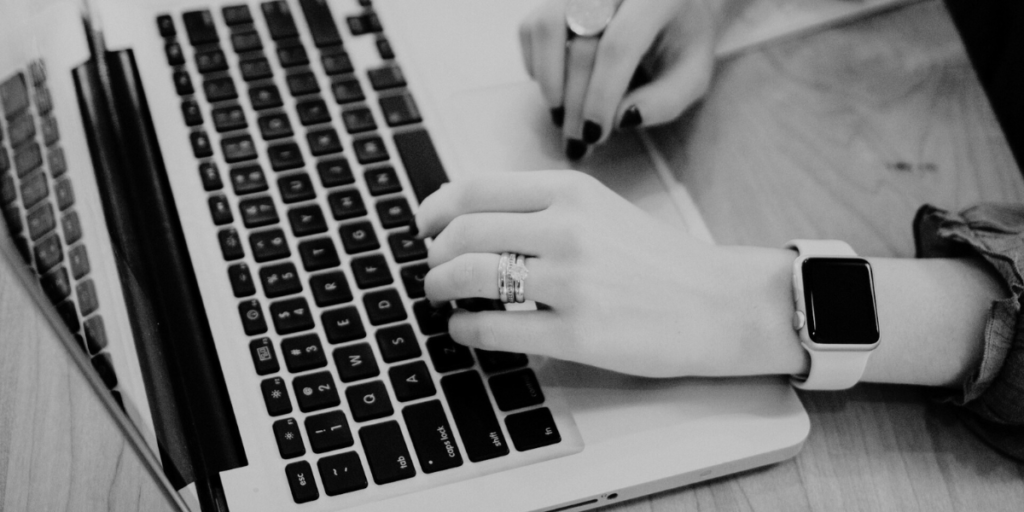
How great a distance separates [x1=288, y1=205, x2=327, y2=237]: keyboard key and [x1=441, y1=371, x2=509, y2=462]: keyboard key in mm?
143

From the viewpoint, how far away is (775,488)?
514mm

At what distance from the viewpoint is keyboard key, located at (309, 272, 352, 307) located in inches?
21.5

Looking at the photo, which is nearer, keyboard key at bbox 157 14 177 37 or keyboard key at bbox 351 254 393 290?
keyboard key at bbox 351 254 393 290

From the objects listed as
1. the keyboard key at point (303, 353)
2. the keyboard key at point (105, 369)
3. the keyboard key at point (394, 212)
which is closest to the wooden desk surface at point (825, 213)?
the keyboard key at point (105, 369)

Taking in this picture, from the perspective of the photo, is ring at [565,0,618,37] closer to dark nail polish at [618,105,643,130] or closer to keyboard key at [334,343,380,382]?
dark nail polish at [618,105,643,130]

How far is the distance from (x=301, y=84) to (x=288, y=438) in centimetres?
29

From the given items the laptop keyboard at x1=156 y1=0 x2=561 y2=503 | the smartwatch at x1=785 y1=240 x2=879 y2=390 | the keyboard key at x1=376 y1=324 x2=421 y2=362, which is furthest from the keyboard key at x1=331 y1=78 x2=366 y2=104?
the smartwatch at x1=785 y1=240 x2=879 y2=390

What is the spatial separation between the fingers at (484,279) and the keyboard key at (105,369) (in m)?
0.19

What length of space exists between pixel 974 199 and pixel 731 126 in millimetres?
189

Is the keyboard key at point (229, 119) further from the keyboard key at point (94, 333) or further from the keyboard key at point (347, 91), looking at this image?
the keyboard key at point (94, 333)

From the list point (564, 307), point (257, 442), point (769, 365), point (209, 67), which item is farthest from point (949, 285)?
point (209, 67)

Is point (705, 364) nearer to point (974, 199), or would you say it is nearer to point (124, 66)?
point (974, 199)

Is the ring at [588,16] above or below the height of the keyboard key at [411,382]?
above

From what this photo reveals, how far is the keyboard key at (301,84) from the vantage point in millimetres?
653
